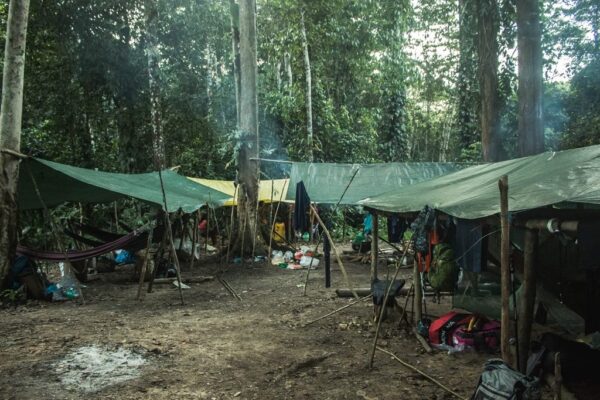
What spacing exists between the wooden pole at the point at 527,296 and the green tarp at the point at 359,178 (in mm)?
5556

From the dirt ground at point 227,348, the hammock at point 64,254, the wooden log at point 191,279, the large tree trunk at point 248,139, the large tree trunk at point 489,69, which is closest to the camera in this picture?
the dirt ground at point 227,348

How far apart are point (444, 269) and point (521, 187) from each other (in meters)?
1.40

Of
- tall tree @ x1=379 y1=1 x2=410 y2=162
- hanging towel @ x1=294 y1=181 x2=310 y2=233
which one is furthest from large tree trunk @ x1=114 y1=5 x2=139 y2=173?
tall tree @ x1=379 y1=1 x2=410 y2=162

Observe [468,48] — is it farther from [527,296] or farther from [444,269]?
[527,296]

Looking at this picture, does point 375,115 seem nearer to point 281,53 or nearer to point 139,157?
point 281,53

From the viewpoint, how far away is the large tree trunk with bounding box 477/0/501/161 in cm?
781

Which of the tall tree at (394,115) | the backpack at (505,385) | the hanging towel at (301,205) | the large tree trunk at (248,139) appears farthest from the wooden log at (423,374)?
the tall tree at (394,115)

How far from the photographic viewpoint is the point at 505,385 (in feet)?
8.21

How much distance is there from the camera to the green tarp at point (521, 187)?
291 cm

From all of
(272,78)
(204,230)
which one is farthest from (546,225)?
(272,78)

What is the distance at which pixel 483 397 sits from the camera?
260cm

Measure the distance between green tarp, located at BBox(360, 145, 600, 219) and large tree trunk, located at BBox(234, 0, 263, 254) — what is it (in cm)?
547

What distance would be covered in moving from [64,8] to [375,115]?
42.0ft

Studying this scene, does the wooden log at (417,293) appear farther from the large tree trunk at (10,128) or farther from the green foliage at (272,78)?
the large tree trunk at (10,128)
